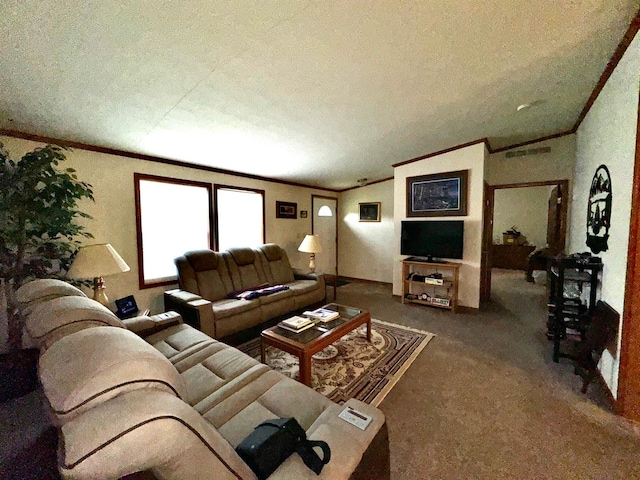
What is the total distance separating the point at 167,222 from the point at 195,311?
4.79ft

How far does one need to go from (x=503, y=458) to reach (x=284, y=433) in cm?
144

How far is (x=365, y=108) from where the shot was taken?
2496 millimetres

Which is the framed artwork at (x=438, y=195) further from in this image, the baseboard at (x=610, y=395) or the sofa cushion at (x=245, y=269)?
the sofa cushion at (x=245, y=269)

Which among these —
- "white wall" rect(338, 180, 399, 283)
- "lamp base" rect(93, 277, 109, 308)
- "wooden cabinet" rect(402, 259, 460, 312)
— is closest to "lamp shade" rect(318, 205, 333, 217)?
"white wall" rect(338, 180, 399, 283)

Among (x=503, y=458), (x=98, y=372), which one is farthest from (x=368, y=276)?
(x=98, y=372)

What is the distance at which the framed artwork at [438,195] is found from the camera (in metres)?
3.87

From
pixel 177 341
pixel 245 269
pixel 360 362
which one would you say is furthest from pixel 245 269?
pixel 360 362

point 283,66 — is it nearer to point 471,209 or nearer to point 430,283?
point 471,209

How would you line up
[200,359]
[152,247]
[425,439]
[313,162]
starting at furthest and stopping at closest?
[313,162] → [152,247] → [200,359] → [425,439]

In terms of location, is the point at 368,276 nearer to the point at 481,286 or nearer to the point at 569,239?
the point at 481,286

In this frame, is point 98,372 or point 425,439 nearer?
point 98,372

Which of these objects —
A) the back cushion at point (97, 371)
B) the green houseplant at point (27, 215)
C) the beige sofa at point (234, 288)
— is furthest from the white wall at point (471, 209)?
the green houseplant at point (27, 215)

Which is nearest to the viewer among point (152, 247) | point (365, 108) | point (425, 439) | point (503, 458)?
point (503, 458)

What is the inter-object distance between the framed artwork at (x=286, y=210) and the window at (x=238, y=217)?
1.27 feet
